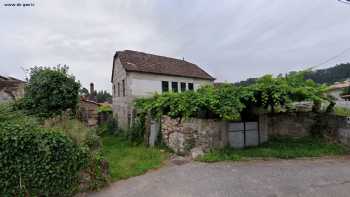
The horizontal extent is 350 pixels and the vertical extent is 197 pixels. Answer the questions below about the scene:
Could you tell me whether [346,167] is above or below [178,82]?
below

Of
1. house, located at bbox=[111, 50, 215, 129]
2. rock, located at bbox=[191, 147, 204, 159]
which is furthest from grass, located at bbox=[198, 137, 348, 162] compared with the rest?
house, located at bbox=[111, 50, 215, 129]

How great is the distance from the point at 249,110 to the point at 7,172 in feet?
26.5

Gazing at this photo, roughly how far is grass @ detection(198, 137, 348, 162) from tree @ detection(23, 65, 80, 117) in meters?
6.62

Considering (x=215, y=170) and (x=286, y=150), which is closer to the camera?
(x=215, y=170)

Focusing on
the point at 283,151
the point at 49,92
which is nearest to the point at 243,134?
the point at 283,151

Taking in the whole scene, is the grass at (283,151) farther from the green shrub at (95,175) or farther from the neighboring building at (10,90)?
the neighboring building at (10,90)

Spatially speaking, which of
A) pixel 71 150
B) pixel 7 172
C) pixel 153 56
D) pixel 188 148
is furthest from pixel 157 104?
pixel 153 56

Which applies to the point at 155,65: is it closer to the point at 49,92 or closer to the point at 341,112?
the point at 49,92

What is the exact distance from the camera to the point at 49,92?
8391 millimetres

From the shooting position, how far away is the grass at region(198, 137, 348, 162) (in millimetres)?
6750

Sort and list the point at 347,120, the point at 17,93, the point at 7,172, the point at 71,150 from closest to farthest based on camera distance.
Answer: the point at 7,172 < the point at 71,150 < the point at 347,120 < the point at 17,93

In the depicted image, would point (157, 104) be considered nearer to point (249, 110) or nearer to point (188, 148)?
point (188, 148)

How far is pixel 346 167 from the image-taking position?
18.9ft

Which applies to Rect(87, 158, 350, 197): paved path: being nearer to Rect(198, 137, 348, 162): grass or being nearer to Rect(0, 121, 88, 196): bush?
Rect(198, 137, 348, 162): grass
